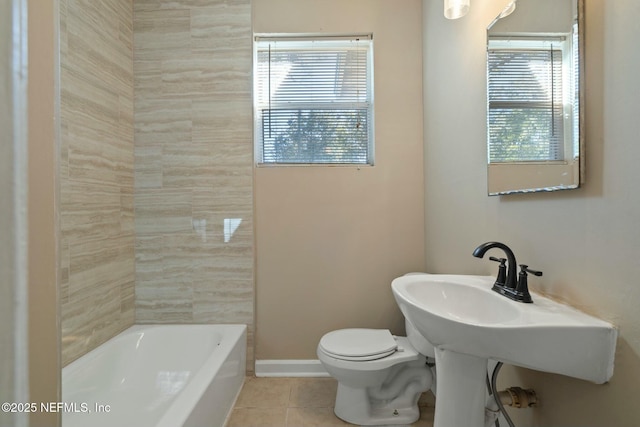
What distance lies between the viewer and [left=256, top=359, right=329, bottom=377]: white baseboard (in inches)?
76.1

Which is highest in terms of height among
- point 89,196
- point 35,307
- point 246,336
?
point 89,196

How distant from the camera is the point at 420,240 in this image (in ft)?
6.43

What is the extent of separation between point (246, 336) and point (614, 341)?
1.78m

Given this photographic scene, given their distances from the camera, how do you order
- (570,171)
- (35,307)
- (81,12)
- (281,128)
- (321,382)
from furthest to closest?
1. (281,128)
2. (321,382)
3. (81,12)
4. (570,171)
5. (35,307)

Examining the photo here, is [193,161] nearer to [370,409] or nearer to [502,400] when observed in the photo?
[370,409]

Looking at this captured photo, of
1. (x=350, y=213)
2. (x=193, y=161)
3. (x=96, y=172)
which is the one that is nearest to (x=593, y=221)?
(x=350, y=213)

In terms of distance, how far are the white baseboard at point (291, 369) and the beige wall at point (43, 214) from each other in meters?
1.77

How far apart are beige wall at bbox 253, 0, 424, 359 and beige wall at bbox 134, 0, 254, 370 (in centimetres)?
23

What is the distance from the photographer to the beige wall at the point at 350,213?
1.96 m

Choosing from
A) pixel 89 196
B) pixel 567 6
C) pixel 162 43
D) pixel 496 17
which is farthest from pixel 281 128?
pixel 567 6

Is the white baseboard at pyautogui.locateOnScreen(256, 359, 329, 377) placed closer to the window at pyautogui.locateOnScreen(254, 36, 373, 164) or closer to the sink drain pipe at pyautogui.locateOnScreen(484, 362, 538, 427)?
the sink drain pipe at pyautogui.locateOnScreen(484, 362, 538, 427)

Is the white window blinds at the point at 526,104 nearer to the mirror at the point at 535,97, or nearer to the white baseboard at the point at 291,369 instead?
the mirror at the point at 535,97

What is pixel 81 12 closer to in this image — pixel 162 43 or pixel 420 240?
pixel 162 43

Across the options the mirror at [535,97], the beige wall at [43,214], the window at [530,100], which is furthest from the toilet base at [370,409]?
the beige wall at [43,214]
